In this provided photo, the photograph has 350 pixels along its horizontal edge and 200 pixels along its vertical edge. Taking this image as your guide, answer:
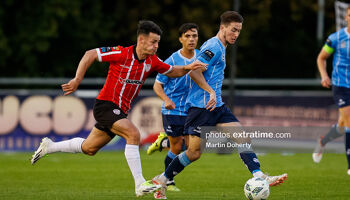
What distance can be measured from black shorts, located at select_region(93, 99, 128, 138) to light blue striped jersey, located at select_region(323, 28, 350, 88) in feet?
15.1

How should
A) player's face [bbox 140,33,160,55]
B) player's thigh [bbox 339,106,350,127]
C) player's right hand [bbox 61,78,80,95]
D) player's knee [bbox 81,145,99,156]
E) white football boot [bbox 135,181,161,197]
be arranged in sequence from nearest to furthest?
white football boot [bbox 135,181,161,197], player's right hand [bbox 61,78,80,95], player's face [bbox 140,33,160,55], player's knee [bbox 81,145,99,156], player's thigh [bbox 339,106,350,127]

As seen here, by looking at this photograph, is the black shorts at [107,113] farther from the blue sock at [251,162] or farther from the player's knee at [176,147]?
the player's knee at [176,147]

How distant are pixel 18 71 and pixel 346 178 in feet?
58.7

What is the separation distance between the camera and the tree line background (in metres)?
27.4

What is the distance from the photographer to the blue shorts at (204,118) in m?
9.52

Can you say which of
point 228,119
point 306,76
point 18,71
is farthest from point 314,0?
point 228,119

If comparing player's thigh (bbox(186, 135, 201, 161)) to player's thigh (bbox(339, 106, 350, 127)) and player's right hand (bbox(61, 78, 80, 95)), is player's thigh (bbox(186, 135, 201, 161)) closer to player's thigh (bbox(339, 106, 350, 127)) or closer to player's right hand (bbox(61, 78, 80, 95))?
player's right hand (bbox(61, 78, 80, 95))

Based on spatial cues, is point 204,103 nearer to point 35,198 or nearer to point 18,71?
point 35,198

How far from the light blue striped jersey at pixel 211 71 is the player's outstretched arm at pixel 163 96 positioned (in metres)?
0.46

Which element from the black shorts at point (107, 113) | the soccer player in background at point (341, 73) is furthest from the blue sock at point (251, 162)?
the soccer player in background at point (341, 73)

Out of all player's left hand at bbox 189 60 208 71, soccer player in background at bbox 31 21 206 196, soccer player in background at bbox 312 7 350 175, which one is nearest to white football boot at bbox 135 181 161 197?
soccer player in background at bbox 31 21 206 196

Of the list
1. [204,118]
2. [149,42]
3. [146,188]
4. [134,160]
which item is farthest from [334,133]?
[146,188]

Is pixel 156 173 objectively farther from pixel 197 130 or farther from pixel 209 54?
pixel 209 54

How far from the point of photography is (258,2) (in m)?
31.4
